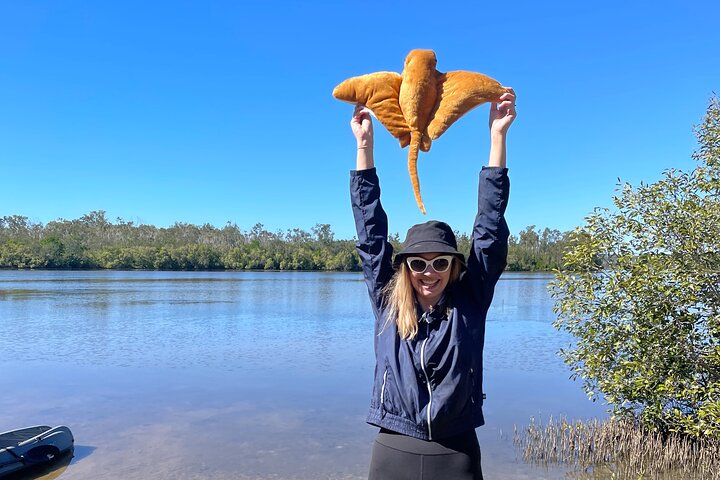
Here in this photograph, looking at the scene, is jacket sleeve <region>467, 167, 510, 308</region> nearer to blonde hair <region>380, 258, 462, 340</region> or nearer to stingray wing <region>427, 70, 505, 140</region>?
blonde hair <region>380, 258, 462, 340</region>

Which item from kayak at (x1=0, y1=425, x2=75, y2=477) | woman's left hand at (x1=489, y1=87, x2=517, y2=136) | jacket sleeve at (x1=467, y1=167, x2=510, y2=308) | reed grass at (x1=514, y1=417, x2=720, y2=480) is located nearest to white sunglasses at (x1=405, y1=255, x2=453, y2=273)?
jacket sleeve at (x1=467, y1=167, x2=510, y2=308)

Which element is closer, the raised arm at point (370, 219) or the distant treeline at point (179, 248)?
the raised arm at point (370, 219)

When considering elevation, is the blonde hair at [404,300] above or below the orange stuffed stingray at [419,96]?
below

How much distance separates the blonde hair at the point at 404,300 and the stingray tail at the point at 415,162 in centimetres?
29

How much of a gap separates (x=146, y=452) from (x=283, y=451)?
7.88ft

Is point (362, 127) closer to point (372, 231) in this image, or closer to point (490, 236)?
point (372, 231)

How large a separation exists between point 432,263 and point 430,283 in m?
0.09

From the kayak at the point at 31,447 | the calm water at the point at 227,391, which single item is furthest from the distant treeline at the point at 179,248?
the kayak at the point at 31,447

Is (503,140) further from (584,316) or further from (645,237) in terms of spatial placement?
(584,316)

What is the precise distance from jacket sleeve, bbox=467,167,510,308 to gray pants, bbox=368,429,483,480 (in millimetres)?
583

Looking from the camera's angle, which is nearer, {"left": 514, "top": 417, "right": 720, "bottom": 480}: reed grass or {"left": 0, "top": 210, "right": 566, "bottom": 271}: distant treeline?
{"left": 514, "top": 417, "right": 720, "bottom": 480}: reed grass

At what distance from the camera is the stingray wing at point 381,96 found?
8.30 feet

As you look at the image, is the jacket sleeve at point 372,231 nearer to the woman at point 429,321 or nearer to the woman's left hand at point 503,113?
the woman at point 429,321

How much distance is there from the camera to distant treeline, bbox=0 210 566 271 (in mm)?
88625
